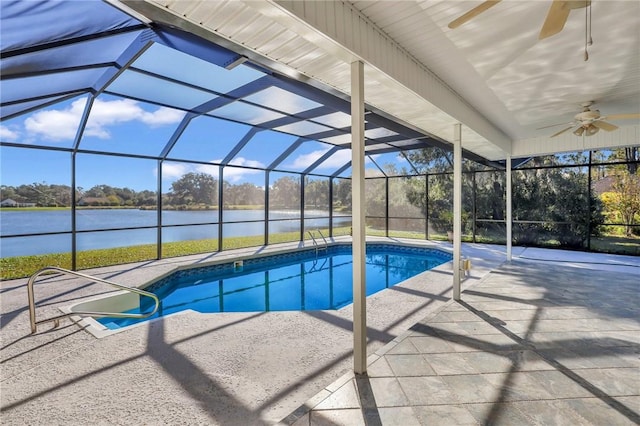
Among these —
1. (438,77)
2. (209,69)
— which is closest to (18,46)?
(209,69)

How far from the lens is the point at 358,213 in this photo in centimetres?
256

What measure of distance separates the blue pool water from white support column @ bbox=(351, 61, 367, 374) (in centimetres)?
304

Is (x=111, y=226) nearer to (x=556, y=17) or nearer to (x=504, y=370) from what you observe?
(x=504, y=370)

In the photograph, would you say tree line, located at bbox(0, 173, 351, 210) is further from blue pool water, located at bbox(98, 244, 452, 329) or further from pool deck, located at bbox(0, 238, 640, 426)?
pool deck, located at bbox(0, 238, 640, 426)

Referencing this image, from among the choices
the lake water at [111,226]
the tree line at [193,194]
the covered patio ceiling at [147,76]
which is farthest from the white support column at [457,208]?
the tree line at [193,194]

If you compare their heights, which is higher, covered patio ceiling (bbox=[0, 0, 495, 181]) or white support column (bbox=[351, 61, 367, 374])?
covered patio ceiling (bbox=[0, 0, 495, 181])

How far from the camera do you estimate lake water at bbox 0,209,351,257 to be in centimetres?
1236

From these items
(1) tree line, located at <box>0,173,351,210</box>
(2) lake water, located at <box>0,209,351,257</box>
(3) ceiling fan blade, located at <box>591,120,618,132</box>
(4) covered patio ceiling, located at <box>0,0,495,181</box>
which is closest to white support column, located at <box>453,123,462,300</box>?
(4) covered patio ceiling, located at <box>0,0,495,181</box>

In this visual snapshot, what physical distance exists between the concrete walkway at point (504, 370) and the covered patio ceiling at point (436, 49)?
2.64 m

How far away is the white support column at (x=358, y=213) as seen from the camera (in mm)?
2518

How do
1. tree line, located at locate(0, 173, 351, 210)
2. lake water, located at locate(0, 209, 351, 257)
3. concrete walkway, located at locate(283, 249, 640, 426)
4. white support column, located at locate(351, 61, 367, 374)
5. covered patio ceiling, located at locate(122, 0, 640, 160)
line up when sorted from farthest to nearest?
tree line, located at locate(0, 173, 351, 210), lake water, located at locate(0, 209, 351, 257), white support column, located at locate(351, 61, 367, 374), covered patio ceiling, located at locate(122, 0, 640, 160), concrete walkway, located at locate(283, 249, 640, 426)

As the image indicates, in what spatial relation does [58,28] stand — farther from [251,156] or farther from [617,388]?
[251,156]

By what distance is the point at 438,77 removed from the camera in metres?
3.63

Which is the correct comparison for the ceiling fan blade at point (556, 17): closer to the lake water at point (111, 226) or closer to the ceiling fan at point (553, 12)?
the ceiling fan at point (553, 12)
